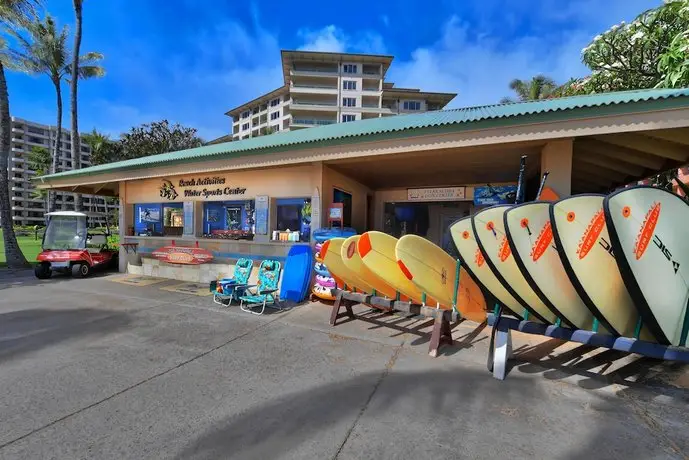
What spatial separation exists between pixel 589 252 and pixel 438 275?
1813 mm

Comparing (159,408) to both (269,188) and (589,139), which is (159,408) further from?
(589,139)

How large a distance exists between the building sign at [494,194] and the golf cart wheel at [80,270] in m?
12.8

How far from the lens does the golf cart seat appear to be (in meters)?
11.4

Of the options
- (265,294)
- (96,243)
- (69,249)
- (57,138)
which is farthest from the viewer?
(57,138)

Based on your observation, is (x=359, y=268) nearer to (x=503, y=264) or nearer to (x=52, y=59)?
(x=503, y=264)

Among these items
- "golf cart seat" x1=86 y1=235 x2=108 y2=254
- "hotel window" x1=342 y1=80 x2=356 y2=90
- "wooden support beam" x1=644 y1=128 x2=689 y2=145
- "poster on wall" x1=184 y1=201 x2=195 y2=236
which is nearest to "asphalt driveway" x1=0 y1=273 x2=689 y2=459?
"wooden support beam" x1=644 y1=128 x2=689 y2=145

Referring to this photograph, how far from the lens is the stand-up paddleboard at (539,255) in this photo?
350 cm

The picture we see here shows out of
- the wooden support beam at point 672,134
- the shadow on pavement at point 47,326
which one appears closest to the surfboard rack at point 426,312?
the shadow on pavement at point 47,326

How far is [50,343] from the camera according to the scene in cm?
449

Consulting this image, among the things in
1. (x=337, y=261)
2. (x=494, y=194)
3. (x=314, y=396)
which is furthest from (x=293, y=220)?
(x=494, y=194)

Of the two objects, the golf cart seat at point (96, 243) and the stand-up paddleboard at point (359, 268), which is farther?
the golf cart seat at point (96, 243)

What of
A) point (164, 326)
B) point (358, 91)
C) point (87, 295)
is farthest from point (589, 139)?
point (358, 91)

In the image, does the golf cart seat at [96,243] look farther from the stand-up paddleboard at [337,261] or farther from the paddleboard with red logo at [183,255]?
the stand-up paddleboard at [337,261]

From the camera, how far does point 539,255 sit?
3.53 meters
